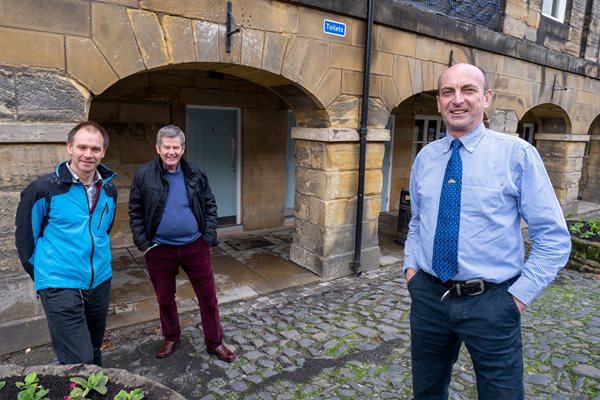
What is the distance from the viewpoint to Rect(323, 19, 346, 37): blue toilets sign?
4938 millimetres

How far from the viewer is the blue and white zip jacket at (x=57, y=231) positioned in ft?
7.82

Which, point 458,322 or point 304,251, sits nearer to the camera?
point 458,322

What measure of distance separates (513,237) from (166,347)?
2871mm

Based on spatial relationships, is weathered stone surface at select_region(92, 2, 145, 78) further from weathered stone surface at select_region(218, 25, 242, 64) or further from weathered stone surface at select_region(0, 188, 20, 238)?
weathered stone surface at select_region(0, 188, 20, 238)

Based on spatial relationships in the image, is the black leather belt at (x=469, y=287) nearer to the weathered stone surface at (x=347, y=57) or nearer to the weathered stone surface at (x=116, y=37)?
the weathered stone surface at (x=116, y=37)

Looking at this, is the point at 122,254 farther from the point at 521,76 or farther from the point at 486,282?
the point at 521,76

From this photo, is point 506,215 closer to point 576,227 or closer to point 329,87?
point 329,87

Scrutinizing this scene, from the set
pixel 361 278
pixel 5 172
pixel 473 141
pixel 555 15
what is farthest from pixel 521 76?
pixel 5 172

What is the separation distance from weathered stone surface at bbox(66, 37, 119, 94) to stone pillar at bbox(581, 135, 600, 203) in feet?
42.8

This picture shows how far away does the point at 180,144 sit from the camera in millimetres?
3162

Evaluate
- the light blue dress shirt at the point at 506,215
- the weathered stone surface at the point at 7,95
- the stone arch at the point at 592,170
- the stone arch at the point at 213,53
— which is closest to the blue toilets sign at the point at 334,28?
the stone arch at the point at 213,53

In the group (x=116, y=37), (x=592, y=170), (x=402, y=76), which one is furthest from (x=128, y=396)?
(x=592, y=170)

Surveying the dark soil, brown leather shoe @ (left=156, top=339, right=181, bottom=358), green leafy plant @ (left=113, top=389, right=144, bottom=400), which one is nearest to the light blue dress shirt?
green leafy plant @ (left=113, top=389, right=144, bottom=400)

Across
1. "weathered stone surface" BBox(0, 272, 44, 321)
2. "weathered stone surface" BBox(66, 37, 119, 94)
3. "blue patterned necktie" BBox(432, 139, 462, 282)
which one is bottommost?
"weathered stone surface" BBox(0, 272, 44, 321)
